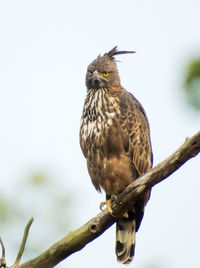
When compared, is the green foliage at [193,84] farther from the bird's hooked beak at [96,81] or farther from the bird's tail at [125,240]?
the bird's hooked beak at [96,81]

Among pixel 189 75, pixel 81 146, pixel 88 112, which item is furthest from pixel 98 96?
pixel 189 75

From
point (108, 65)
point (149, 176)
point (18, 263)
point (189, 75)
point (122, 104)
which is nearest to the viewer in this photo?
point (189, 75)

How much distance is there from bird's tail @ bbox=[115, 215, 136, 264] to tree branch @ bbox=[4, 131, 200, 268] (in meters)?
1.28

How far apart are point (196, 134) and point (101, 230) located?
4.22ft

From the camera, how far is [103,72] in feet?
18.4

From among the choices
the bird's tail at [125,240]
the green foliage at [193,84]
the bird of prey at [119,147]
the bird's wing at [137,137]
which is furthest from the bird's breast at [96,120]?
the green foliage at [193,84]

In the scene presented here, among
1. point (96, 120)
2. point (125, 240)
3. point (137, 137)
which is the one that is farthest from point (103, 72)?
point (125, 240)

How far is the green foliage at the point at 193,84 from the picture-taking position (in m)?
0.95

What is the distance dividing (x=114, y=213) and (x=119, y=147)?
1.15 metres

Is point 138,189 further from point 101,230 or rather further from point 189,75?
point 189,75

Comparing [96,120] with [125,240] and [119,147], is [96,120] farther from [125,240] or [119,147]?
[125,240]

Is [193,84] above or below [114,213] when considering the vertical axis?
below

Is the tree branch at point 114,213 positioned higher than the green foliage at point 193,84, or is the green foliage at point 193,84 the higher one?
the tree branch at point 114,213

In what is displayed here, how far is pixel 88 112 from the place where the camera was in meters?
4.96
